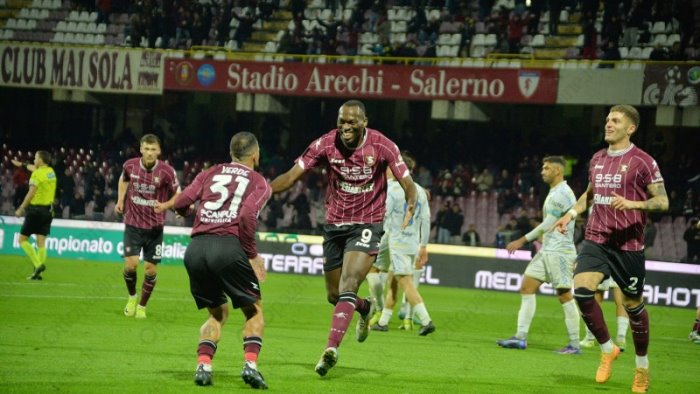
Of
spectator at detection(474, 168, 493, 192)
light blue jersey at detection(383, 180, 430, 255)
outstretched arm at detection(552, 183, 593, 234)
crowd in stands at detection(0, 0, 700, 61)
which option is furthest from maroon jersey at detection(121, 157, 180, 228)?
crowd in stands at detection(0, 0, 700, 61)

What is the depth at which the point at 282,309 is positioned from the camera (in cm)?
1691

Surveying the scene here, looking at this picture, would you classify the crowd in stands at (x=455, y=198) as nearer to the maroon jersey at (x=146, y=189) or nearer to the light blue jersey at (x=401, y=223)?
the light blue jersey at (x=401, y=223)

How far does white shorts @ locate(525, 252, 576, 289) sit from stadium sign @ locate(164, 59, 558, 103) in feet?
52.7

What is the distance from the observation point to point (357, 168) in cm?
964

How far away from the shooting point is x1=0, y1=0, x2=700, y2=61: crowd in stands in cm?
2905

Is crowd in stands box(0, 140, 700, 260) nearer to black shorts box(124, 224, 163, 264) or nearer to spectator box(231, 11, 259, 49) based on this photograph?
spectator box(231, 11, 259, 49)

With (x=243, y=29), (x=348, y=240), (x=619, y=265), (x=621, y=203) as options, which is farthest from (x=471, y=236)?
(x=621, y=203)

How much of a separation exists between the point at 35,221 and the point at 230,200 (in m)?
12.7

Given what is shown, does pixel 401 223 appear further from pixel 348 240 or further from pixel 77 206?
pixel 77 206

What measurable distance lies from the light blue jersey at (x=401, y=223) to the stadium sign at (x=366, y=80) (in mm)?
14543

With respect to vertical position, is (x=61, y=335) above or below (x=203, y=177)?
below

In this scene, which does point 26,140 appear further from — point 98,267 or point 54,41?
point 98,267

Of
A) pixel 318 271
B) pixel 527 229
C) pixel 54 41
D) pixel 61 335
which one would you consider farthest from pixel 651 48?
pixel 61 335

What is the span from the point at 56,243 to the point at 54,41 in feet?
34.2
